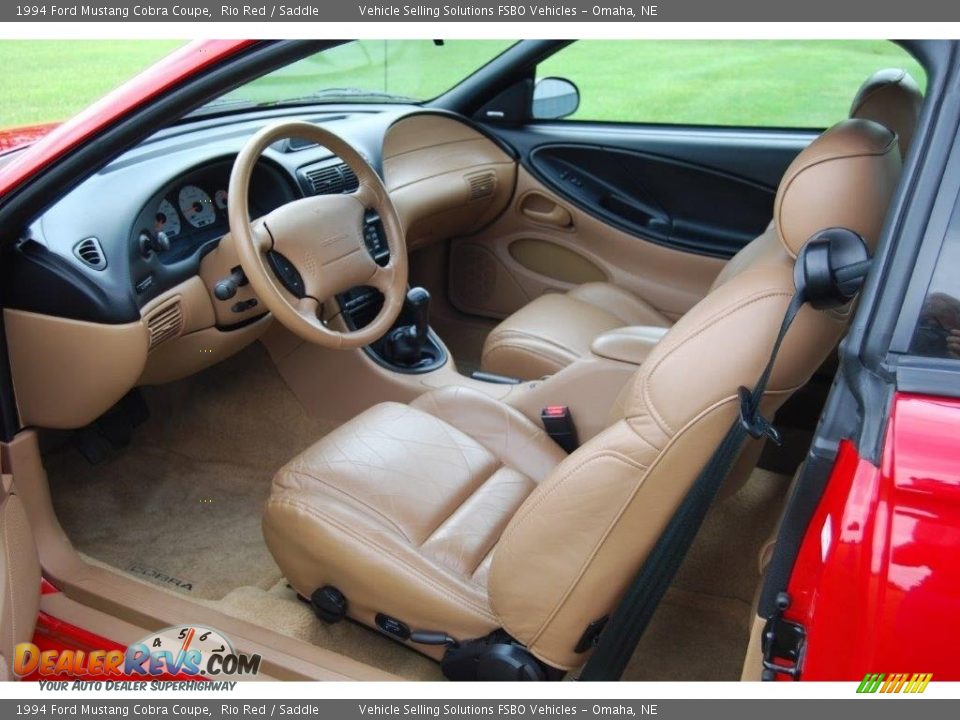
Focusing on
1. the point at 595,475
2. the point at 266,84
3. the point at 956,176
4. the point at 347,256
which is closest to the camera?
the point at 956,176

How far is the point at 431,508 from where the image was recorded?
5.95 feet

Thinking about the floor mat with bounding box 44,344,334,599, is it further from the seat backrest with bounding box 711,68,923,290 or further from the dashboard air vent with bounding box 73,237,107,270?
the seat backrest with bounding box 711,68,923,290

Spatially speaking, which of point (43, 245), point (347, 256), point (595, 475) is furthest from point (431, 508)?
point (43, 245)

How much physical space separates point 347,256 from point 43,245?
26.5 inches

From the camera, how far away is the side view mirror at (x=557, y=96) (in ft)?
10.6

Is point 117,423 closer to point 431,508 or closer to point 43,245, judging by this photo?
point 43,245

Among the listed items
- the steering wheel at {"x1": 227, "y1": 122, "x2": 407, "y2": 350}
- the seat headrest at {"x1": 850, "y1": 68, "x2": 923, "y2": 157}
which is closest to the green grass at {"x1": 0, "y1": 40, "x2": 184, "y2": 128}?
the steering wheel at {"x1": 227, "y1": 122, "x2": 407, "y2": 350}

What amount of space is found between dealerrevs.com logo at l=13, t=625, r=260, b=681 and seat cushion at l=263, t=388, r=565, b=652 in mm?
209

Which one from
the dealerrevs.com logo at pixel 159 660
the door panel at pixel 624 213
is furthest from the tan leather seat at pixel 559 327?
the dealerrevs.com logo at pixel 159 660

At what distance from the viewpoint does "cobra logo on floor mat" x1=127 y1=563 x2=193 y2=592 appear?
7.36ft

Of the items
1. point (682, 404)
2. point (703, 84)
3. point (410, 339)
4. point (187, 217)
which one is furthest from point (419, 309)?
point (682, 404)

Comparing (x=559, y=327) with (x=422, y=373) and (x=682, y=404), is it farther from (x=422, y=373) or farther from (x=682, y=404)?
(x=682, y=404)

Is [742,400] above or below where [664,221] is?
above

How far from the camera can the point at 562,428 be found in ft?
7.02
